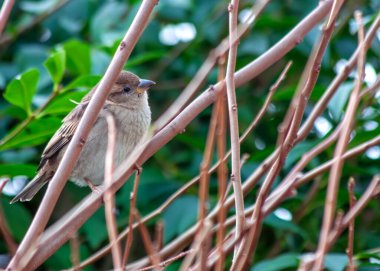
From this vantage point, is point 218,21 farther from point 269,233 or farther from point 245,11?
point 269,233

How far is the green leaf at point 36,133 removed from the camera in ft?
11.1

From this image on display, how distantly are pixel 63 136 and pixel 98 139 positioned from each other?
165 millimetres

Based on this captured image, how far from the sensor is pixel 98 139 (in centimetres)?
383

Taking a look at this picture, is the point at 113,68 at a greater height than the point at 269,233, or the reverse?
the point at 113,68

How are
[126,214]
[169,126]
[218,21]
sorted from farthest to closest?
[218,21], [126,214], [169,126]

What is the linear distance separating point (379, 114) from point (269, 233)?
0.88 metres

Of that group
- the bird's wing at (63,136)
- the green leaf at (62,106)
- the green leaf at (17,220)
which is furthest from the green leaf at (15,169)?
the green leaf at (17,220)

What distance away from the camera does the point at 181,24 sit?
4.82 meters

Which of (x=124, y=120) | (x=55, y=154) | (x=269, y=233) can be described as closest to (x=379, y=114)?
(x=269, y=233)

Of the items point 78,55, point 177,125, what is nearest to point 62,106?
point 78,55

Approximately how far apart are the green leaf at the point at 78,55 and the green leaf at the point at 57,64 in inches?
11.0

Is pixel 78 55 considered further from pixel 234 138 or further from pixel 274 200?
pixel 234 138

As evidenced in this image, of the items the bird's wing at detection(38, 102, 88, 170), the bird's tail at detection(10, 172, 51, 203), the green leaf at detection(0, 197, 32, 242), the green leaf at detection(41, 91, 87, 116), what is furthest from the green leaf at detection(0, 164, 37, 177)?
the green leaf at detection(0, 197, 32, 242)

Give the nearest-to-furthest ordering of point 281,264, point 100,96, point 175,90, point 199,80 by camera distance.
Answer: point 199,80, point 100,96, point 281,264, point 175,90
